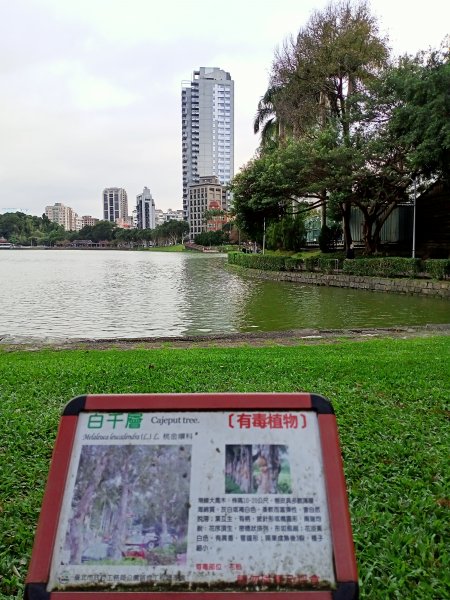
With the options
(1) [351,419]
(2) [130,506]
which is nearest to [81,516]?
(2) [130,506]

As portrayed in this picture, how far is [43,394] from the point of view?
4.82 metres

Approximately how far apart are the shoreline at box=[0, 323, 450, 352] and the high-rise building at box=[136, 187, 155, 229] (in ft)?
547

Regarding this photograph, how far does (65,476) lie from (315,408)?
0.77 metres

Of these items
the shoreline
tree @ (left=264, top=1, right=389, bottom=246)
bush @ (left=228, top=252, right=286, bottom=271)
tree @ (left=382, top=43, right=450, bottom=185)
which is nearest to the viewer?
the shoreline

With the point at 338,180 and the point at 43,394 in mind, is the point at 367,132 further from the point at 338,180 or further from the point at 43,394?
the point at 43,394

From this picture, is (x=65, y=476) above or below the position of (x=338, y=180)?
below

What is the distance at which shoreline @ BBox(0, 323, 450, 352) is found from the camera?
27.8 ft

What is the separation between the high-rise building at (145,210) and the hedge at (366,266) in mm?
145359

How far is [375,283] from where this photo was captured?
21562mm

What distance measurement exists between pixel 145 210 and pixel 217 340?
17059cm

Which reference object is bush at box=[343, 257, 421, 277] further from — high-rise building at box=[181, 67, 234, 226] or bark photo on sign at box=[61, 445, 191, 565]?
high-rise building at box=[181, 67, 234, 226]

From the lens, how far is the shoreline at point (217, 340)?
847 cm

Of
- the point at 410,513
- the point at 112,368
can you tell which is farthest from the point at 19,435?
the point at 410,513

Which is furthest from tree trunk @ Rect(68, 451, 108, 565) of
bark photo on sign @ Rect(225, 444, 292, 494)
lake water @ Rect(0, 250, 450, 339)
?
lake water @ Rect(0, 250, 450, 339)
